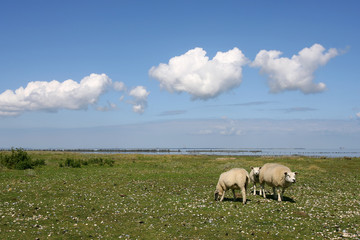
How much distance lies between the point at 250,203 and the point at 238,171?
2.25 m

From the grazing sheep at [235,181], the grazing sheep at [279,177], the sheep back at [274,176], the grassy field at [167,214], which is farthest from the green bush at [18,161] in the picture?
the grazing sheep at [279,177]

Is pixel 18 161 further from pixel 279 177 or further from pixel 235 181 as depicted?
pixel 279 177

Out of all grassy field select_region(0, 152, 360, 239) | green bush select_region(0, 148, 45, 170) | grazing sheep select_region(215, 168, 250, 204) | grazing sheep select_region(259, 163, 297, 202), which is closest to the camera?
grassy field select_region(0, 152, 360, 239)

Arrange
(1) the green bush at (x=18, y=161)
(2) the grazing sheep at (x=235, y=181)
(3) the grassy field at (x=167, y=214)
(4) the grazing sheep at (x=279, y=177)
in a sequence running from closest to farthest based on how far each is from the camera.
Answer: (3) the grassy field at (x=167, y=214) < (2) the grazing sheep at (x=235, y=181) < (4) the grazing sheep at (x=279, y=177) < (1) the green bush at (x=18, y=161)

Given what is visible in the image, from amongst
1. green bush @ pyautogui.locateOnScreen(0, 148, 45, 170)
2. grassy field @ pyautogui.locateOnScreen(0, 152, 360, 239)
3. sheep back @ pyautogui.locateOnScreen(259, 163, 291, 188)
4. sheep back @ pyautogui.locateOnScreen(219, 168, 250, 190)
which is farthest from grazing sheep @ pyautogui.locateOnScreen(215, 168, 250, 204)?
green bush @ pyautogui.locateOnScreen(0, 148, 45, 170)

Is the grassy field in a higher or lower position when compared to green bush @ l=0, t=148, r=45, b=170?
lower

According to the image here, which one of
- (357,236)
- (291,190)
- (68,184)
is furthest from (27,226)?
(291,190)

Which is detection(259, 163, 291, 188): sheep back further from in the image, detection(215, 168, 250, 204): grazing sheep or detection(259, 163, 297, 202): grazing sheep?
detection(215, 168, 250, 204): grazing sheep

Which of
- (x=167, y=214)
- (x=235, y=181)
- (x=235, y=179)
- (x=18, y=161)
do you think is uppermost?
(x=235, y=179)

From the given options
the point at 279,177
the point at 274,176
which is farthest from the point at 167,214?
the point at 279,177

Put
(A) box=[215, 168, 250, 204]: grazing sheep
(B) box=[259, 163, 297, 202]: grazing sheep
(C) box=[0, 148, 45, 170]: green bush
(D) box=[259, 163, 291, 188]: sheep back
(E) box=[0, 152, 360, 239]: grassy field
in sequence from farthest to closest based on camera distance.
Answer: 1. (C) box=[0, 148, 45, 170]: green bush
2. (D) box=[259, 163, 291, 188]: sheep back
3. (B) box=[259, 163, 297, 202]: grazing sheep
4. (A) box=[215, 168, 250, 204]: grazing sheep
5. (E) box=[0, 152, 360, 239]: grassy field

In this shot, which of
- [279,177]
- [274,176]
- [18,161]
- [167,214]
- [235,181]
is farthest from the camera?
[18,161]

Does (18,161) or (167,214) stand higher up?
(18,161)

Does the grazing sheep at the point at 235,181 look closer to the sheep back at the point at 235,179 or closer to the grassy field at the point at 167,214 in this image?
the sheep back at the point at 235,179
